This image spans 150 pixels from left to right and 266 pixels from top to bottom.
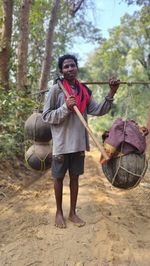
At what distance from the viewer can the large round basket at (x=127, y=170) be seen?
139 inches

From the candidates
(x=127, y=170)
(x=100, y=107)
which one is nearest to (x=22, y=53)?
(x=100, y=107)

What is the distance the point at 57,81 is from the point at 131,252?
77.3 inches

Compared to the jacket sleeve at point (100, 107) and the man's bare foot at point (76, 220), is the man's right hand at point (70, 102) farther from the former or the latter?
the man's bare foot at point (76, 220)

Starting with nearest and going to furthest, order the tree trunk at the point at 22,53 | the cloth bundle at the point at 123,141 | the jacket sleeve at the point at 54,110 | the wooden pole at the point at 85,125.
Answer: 1. the wooden pole at the point at 85,125
2. the cloth bundle at the point at 123,141
3. the jacket sleeve at the point at 54,110
4. the tree trunk at the point at 22,53

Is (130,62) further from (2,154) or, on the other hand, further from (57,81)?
(57,81)

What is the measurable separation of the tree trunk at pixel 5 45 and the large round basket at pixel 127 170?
4172 millimetres

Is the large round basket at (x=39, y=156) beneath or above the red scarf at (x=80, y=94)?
beneath

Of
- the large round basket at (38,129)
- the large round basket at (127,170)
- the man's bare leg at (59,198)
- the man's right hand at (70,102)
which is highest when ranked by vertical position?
the man's right hand at (70,102)

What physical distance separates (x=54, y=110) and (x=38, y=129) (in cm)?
100

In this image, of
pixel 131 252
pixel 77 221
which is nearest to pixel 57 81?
pixel 77 221

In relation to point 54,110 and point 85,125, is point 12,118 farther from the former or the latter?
point 85,125

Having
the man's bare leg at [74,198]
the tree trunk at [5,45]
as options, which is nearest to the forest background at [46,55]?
the tree trunk at [5,45]

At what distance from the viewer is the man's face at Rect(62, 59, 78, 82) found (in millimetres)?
3967

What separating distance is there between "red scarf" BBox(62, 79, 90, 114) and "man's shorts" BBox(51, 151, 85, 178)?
0.52 meters
